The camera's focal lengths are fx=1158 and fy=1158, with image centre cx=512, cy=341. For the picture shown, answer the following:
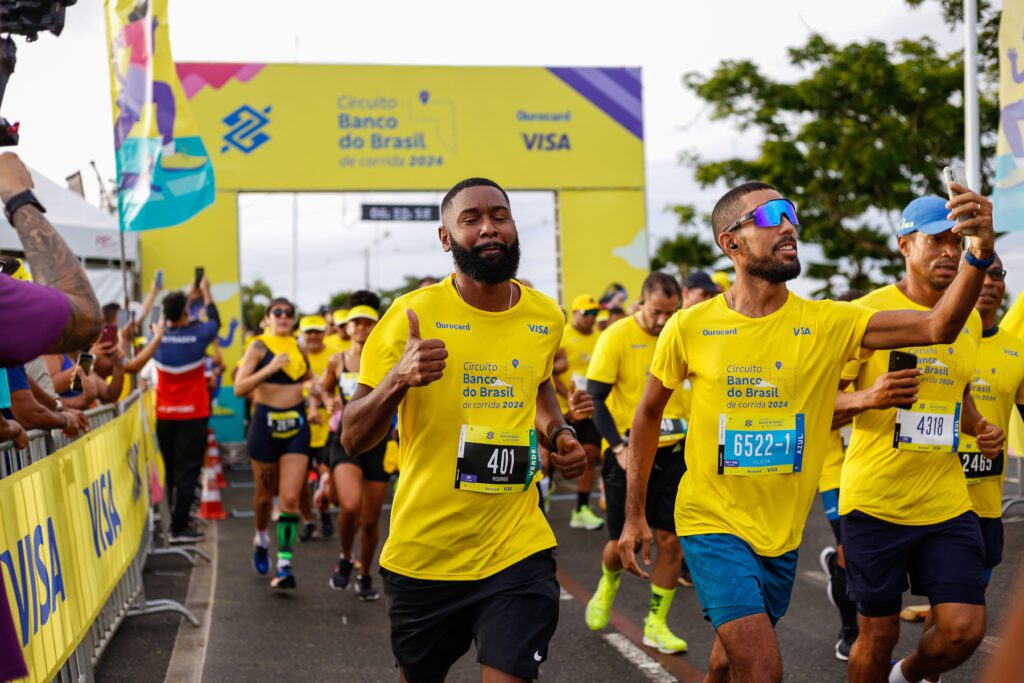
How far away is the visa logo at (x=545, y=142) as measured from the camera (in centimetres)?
2067

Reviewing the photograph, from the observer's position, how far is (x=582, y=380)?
10.4 m

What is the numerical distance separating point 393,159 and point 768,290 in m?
16.1

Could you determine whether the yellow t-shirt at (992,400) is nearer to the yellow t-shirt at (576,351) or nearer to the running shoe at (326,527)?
the yellow t-shirt at (576,351)

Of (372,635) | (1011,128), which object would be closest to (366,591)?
(372,635)

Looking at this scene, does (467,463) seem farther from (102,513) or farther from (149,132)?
(149,132)

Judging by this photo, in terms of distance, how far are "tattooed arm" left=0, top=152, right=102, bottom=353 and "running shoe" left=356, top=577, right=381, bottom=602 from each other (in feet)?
20.1

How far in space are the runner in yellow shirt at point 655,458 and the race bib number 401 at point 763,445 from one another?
2.46m

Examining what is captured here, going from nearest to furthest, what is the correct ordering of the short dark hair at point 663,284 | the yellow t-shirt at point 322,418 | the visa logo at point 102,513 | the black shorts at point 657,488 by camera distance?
1. the visa logo at point 102,513
2. the black shorts at point 657,488
3. the short dark hair at point 663,284
4. the yellow t-shirt at point 322,418

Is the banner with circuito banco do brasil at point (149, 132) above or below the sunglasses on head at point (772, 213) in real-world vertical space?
above

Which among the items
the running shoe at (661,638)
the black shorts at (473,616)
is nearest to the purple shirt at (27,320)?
the black shorts at (473,616)

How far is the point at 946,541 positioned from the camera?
479 centimetres

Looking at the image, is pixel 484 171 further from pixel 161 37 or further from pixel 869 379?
pixel 869 379

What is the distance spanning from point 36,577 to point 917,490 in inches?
140

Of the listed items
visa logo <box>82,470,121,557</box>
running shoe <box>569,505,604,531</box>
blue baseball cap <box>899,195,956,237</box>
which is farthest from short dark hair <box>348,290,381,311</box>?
blue baseball cap <box>899,195,956,237</box>
